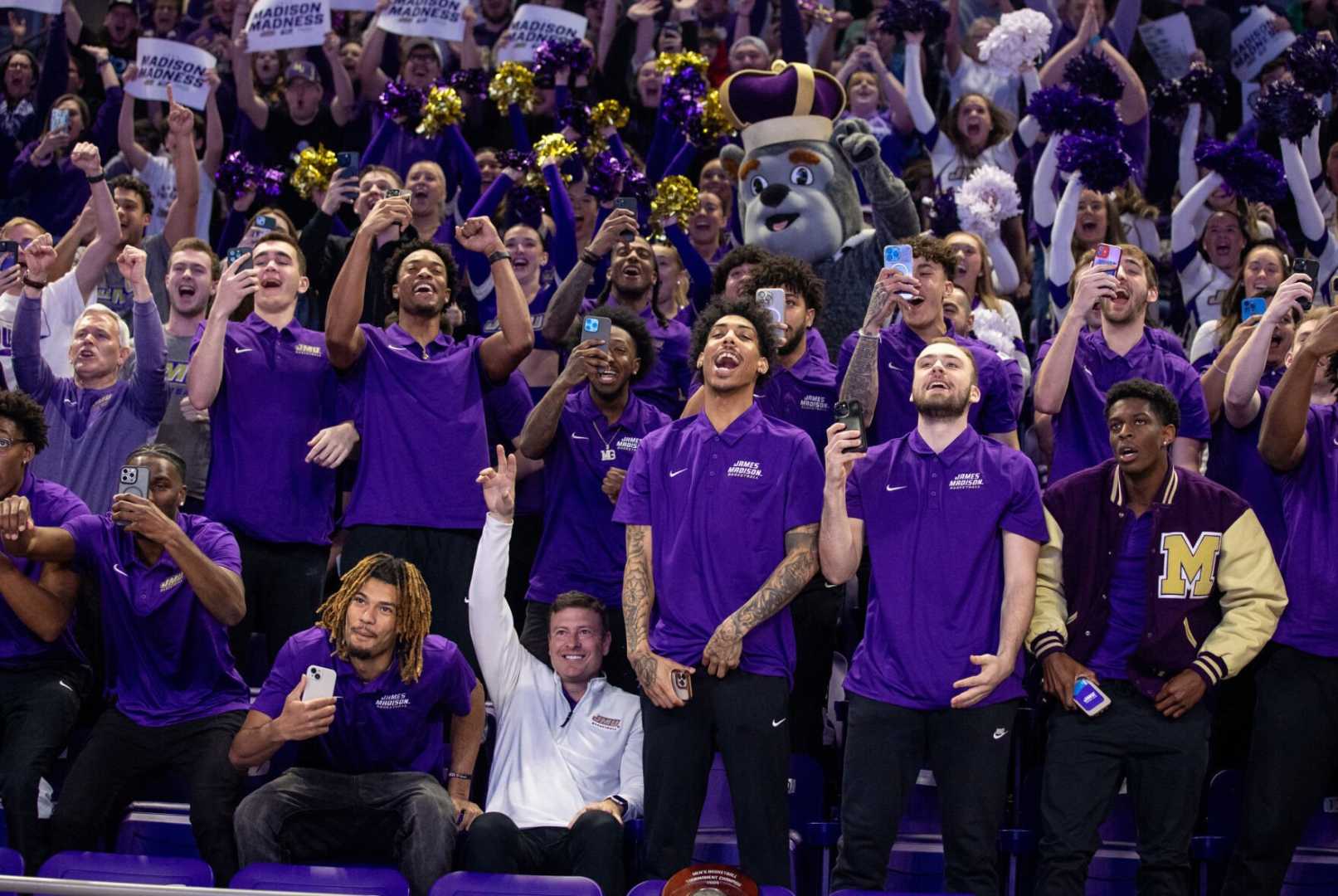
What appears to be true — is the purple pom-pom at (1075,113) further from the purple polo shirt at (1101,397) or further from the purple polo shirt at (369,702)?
the purple polo shirt at (369,702)

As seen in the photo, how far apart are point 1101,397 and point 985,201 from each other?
2.02 metres

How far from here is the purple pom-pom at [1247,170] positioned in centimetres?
781

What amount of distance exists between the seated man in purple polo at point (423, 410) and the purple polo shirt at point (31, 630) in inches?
40.8

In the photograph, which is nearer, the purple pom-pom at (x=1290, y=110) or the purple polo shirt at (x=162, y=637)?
the purple polo shirt at (x=162, y=637)

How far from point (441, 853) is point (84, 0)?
854cm

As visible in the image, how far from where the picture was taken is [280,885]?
5.20 metres

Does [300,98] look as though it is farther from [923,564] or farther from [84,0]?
[923,564]

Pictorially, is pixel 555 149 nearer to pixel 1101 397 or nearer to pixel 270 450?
pixel 270 450

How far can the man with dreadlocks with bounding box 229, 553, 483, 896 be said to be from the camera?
5.60 m

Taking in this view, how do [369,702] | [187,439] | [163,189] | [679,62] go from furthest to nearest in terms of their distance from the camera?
[163,189], [679,62], [187,439], [369,702]

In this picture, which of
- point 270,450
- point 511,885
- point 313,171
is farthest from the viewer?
point 313,171

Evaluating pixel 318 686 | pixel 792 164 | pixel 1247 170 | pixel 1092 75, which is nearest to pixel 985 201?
pixel 792 164

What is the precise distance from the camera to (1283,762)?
5727 millimetres

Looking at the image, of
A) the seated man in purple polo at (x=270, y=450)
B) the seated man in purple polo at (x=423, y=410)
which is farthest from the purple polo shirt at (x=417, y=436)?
the seated man in purple polo at (x=270, y=450)
